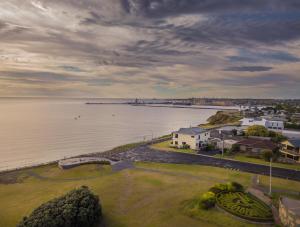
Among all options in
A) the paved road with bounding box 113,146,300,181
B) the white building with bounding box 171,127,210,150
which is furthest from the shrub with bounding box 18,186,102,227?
the white building with bounding box 171,127,210,150

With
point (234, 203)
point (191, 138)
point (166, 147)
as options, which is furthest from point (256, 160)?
point (234, 203)

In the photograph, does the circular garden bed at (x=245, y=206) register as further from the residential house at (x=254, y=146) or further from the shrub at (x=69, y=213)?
the residential house at (x=254, y=146)

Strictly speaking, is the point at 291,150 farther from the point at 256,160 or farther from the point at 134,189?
the point at 134,189

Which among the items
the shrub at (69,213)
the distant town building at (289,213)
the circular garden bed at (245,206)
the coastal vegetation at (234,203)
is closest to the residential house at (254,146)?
the coastal vegetation at (234,203)

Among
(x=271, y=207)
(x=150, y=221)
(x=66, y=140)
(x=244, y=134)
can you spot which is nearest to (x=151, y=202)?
(x=150, y=221)

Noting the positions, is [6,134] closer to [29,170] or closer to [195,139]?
[29,170]

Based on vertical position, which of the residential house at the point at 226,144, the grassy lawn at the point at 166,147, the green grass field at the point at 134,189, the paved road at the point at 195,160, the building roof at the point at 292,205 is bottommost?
the green grass field at the point at 134,189
